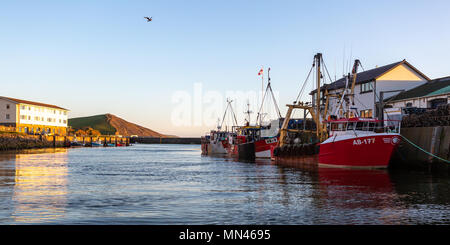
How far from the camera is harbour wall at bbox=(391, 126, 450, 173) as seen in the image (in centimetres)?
3197

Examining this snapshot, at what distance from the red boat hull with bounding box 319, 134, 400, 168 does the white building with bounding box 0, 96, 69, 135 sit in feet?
341

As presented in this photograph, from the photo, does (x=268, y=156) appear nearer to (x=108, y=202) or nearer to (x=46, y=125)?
(x=108, y=202)

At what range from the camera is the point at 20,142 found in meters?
97.6

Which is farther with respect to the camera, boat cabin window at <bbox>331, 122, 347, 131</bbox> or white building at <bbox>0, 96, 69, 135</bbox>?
white building at <bbox>0, 96, 69, 135</bbox>

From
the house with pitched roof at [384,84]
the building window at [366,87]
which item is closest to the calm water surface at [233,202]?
the house with pitched roof at [384,84]

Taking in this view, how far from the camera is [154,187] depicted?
2561 centimetres

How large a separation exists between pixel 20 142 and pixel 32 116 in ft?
101

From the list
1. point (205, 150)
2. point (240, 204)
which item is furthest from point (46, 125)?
point (240, 204)

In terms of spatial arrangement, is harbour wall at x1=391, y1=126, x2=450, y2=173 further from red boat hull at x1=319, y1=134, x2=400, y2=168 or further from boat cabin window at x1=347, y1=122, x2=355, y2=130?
boat cabin window at x1=347, y1=122, x2=355, y2=130

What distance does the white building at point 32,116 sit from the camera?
118500mm

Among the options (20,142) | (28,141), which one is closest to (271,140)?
(20,142)

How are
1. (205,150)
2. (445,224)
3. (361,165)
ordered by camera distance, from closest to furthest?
(445,224) < (361,165) < (205,150)

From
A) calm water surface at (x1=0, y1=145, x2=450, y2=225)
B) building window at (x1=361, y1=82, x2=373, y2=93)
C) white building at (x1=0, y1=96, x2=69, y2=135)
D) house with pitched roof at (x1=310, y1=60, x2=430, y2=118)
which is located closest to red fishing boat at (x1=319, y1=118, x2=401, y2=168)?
calm water surface at (x1=0, y1=145, x2=450, y2=225)
